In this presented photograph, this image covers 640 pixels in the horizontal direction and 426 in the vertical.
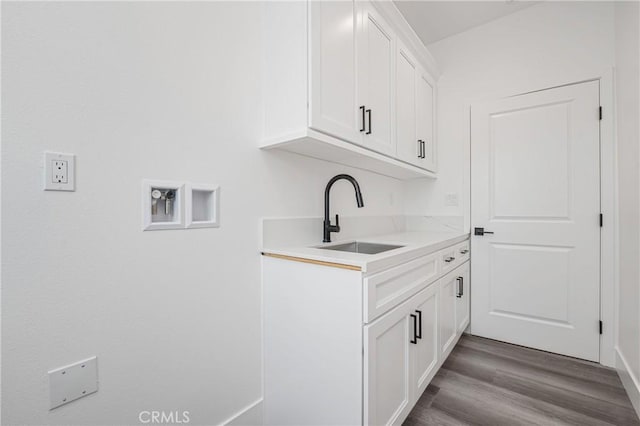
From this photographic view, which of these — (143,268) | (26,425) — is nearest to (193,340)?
(143,268)

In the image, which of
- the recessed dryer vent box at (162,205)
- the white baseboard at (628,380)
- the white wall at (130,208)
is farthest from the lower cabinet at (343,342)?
the white baseboard at (628,380)

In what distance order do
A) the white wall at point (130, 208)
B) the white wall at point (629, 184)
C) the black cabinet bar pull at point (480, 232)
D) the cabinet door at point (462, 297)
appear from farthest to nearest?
the black cabinet bar pull at point (480, 232), the cabinet door at point (462, 297), the white wall at point (629, 184), the white wall at point (130, 208)

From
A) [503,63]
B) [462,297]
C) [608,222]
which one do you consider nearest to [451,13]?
[503,63]

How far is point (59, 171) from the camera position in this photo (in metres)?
0.83

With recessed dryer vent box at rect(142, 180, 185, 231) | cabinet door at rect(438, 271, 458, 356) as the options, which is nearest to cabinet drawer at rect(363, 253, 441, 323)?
cabinet door at rect(438, 271, 458, 356)

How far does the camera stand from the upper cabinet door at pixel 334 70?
1215 millimetres

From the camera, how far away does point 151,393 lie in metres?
1.03

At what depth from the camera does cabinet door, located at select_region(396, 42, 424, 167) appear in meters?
1.88

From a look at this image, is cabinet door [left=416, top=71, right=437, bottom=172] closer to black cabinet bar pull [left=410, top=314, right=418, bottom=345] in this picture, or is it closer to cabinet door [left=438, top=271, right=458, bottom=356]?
cabinet door [left=438, top=271, right=458, bottom=356]

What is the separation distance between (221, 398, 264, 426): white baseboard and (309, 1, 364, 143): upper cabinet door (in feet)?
4.33

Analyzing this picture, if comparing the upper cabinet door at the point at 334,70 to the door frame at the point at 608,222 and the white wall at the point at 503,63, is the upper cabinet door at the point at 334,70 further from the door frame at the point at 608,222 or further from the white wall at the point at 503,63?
the door frame at the point at 608,222

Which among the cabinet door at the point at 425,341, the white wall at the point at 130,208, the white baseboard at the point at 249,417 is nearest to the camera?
the white wall at the point at 130,208

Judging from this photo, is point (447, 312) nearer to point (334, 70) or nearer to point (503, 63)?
point (334, 70)

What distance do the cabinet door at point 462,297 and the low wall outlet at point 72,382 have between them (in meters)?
2.10
